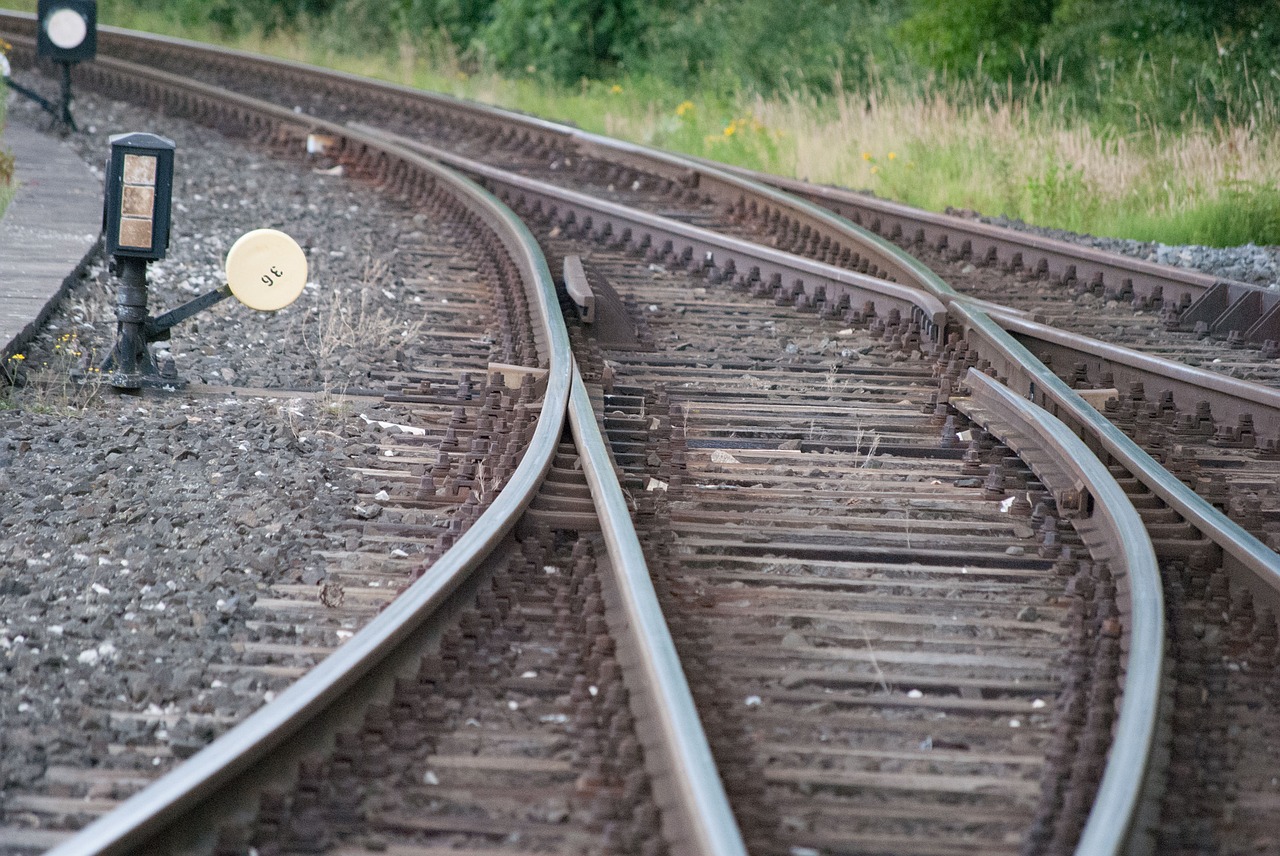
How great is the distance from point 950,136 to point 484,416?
839 cm

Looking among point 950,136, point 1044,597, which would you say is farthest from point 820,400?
point 950,136

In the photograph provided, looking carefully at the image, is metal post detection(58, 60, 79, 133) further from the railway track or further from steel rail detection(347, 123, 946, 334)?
the railway track

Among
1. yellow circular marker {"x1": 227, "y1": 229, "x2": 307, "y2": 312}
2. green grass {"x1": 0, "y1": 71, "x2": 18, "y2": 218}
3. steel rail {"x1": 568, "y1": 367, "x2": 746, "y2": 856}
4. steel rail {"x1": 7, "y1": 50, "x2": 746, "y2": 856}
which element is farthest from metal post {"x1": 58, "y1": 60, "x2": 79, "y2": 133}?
steel rail {"x1": 568, "y1": 367, "x2": 746, "y2": 856}

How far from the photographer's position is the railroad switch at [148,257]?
6055mm

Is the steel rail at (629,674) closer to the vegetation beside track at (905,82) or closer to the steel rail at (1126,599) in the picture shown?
the steel rail at (1126,599)

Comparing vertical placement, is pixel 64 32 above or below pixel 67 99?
above

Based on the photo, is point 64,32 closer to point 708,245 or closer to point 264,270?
point 708,245

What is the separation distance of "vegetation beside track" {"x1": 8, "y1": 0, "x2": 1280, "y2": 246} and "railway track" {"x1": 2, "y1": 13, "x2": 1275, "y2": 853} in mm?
4785

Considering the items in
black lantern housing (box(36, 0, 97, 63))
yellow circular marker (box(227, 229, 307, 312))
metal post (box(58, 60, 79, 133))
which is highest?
yellow circular marker (box(227, 229, 307, 312))

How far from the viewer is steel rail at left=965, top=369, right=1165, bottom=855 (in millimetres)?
2936

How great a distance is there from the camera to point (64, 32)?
13.5 meters

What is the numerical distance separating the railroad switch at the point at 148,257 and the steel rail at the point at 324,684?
130 centimetres

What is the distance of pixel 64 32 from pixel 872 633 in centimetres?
1193

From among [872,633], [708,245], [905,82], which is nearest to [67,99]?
[708,245]
